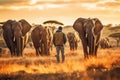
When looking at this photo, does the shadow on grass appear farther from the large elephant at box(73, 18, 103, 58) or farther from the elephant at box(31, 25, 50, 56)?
the elephant at box(31, 25, 50, 56)

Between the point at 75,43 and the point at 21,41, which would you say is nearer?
the point at 21,41

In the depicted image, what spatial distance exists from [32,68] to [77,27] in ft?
30.5

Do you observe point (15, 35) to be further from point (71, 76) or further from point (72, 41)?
point (72, 41)

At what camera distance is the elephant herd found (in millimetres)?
28219

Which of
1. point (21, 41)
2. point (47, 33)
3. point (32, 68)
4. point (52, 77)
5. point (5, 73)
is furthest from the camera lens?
point (47, 33)

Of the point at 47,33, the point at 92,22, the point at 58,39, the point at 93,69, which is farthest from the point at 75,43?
the point at 93,69

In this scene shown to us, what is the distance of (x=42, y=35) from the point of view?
36.6 metres

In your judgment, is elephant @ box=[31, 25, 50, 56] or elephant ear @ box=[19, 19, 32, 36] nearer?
elephant ear @ box=[19, 19, 32, 36]

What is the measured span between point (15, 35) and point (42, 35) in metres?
3.99

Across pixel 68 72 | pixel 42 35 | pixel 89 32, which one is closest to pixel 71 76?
pixel 68 72

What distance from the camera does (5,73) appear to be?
62.1 ft

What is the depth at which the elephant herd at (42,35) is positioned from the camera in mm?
28219

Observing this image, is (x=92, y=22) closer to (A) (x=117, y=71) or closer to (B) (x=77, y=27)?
(B) (x=77, y=27)

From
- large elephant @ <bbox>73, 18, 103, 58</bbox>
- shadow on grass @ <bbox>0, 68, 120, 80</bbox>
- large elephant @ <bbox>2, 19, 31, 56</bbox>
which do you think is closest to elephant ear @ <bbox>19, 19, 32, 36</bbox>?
large elephant @ <bbox>2, 19, 31, 56</bbox>
